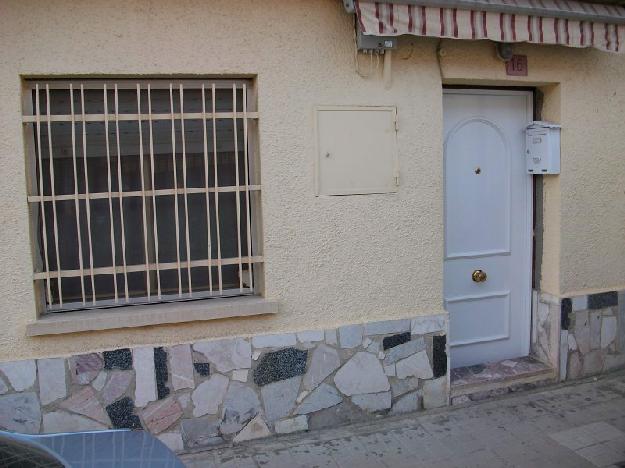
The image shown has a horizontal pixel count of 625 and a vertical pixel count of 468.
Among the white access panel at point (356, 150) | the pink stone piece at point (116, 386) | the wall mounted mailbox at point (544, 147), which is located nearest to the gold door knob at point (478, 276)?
the wall mounted mailbox at point (544, 147)

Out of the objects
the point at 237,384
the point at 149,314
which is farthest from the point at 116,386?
the point at 237,384

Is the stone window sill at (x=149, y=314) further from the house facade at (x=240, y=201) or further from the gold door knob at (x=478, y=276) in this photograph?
the gold door knob at (x=478, y=276)

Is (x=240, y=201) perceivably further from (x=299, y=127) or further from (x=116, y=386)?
(x=116, y=386)

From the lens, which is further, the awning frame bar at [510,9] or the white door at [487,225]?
the white door at [487,225]

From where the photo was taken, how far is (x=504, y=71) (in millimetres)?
4719

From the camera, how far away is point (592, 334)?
5.21 m

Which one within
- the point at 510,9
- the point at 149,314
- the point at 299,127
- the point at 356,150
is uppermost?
the point at 510,9

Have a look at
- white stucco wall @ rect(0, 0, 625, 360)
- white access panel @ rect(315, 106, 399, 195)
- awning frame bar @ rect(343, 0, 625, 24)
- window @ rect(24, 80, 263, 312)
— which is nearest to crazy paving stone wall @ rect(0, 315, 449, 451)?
white stucco wall @ rect(0, 0, 625, 360)

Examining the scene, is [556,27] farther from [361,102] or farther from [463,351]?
[463,351]

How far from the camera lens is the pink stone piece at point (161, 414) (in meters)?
3.96

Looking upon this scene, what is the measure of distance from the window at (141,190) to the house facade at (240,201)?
14mm

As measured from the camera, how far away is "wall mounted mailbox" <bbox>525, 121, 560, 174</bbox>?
4.89 meters

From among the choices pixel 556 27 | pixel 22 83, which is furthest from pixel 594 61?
pixel 22 83

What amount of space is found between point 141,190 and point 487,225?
280 cm
